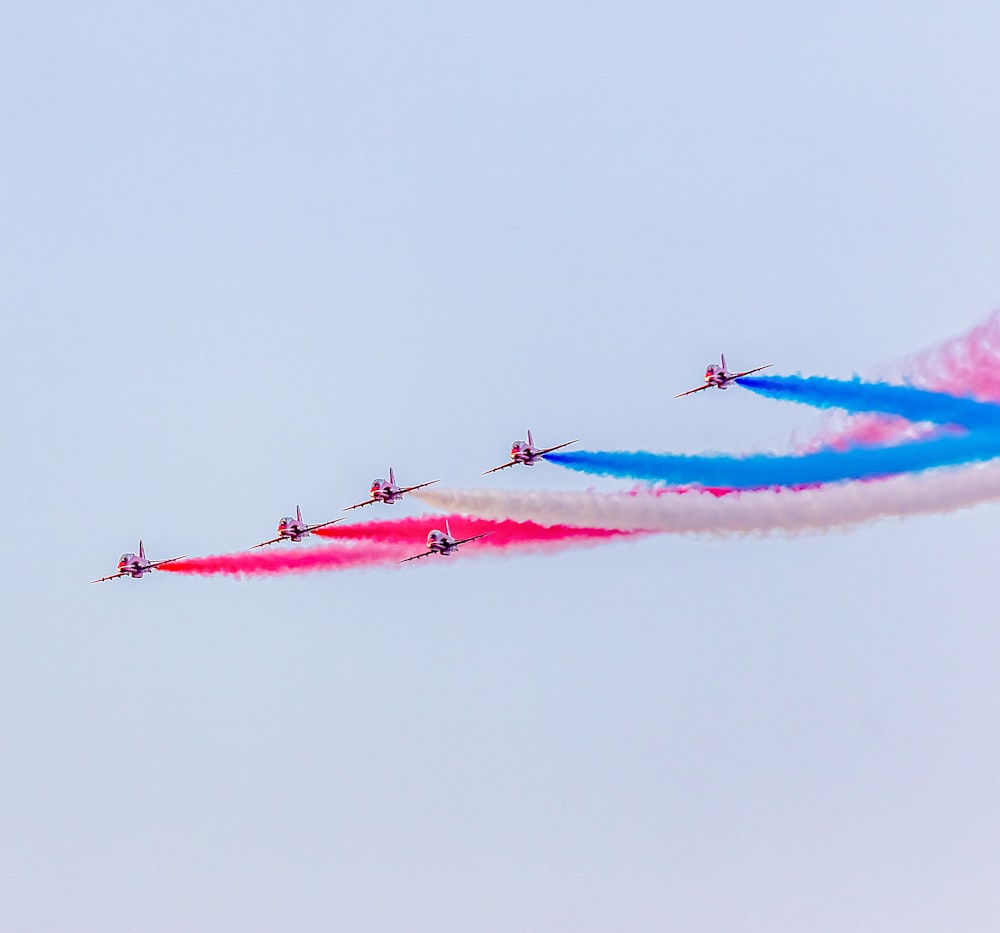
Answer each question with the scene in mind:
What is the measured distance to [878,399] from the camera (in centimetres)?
8081

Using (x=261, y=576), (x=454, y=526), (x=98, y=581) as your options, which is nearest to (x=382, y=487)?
(x=454, y=526)

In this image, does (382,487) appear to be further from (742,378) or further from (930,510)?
(930,510)

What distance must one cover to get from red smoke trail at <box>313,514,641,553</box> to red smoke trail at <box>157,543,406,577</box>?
1.82 ft

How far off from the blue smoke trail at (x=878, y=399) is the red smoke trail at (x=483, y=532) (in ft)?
Answer: 25.5

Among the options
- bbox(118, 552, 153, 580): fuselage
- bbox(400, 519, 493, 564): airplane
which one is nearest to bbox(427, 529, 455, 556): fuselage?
bbox(400, 519, 493, 564): airplane

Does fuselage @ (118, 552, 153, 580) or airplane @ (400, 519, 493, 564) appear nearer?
airplane @ (400, 519, 493, 564)

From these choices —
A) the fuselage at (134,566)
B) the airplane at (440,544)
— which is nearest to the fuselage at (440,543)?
the airplane at (440,544)

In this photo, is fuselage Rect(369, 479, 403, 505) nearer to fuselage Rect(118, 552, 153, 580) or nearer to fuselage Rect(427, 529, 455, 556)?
fuselage Rect(427, 529, 455, 556)

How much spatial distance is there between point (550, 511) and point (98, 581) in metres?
23.2

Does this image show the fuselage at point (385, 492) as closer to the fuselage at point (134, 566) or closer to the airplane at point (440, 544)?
the airplane at point (440, 544)

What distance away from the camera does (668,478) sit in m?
83.7

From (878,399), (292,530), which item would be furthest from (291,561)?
(878,399)

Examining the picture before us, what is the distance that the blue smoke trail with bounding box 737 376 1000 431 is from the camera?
7744 centimetres

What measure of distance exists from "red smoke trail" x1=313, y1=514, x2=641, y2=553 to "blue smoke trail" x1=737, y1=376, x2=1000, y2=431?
25.5 ft
